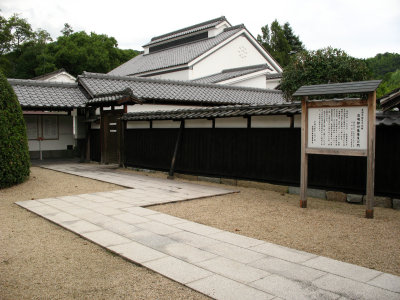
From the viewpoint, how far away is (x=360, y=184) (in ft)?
25.4

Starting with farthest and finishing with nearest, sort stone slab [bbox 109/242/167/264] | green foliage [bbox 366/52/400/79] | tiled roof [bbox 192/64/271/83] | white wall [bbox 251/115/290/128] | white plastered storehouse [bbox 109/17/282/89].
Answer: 1. green foliage [bbox 366/52/400/79]
2. white plastered storehouse [bbox 109/17/282/89]
3. tiled roof [bbox 192/64/271/83]
4. white wall [bbox 251/115/290/128]
5. stone slab [bbox 109/242/167/264]

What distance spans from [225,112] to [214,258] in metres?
6.15

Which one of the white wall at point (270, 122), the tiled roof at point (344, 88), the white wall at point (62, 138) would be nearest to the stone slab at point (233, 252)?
the tiled roof at point (344, 88)

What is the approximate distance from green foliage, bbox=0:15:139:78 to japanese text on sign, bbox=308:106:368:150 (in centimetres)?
4140

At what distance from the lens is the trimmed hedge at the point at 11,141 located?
9.20 meters

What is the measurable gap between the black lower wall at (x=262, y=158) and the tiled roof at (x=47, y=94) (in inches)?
173

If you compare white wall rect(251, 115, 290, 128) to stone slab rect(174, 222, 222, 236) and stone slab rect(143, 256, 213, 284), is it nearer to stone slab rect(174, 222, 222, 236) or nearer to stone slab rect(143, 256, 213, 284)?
stone slab rect(174, 222, 222, 236)

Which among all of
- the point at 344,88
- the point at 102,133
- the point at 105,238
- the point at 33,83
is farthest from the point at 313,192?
the point at 33,83

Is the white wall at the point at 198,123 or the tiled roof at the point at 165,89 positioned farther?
the tiled roof at the point at 165,89

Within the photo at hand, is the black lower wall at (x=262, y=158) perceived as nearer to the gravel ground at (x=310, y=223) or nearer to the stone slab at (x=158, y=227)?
the gravel ground at (x=310, y=223)

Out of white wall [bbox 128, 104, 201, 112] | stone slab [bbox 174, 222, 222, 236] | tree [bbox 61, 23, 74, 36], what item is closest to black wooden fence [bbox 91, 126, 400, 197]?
white wall [bbox 128, 104, 201, 112]

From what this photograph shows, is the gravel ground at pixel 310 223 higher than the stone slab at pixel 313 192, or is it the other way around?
the stone slab at pixel 313 192

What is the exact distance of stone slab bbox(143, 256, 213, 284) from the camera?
385 cm

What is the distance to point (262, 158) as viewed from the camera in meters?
9.55
